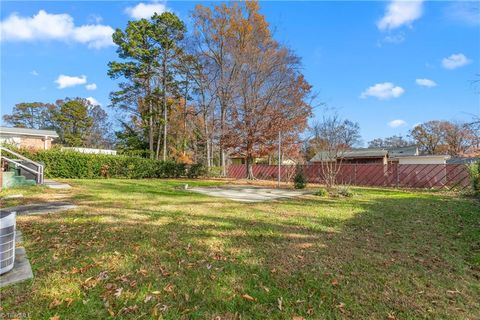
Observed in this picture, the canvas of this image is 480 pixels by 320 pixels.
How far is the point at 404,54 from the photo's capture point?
38.9 ft

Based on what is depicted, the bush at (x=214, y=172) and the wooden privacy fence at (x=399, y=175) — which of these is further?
the bush at (x=214, y=172)

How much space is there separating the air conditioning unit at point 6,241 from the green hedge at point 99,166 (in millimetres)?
13429

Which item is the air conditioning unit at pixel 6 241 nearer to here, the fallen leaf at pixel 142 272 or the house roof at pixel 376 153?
the fallen leaf at pixel 142 272

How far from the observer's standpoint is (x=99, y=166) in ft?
55.1

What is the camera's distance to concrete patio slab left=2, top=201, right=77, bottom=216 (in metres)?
5.23

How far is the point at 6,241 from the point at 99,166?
1567 centimetres

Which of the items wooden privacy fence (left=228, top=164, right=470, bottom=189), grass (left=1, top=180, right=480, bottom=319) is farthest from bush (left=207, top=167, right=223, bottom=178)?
grass (left=1, top=180, right=480, bottom=319)

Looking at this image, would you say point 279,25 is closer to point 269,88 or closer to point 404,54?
point 269,88

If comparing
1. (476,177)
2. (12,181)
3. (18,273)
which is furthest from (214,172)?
(18,273)

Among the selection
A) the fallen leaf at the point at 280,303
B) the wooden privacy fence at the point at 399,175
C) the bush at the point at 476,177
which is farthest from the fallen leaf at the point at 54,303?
the bush at the point at 476,177

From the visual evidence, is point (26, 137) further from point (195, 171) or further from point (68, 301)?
point (68, 301)

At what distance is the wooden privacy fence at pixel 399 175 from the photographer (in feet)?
48.7

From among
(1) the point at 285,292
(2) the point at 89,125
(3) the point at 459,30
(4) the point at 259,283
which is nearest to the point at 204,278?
(4) the point at 259,283

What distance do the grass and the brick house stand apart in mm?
19077
